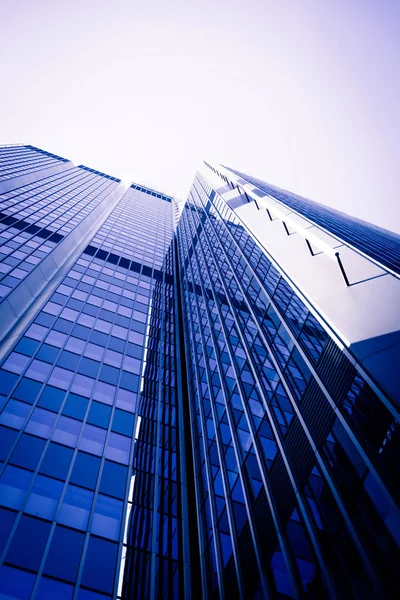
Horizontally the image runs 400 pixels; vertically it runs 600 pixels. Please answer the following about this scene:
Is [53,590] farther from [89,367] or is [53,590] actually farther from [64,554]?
[89,367]

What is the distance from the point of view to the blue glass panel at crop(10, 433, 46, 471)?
50.8 feet

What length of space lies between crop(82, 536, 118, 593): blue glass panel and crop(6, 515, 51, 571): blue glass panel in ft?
6.09

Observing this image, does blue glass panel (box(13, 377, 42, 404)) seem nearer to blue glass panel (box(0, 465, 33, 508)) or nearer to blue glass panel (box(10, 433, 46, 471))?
blue glass panel (box(10, 433, 46, 471))

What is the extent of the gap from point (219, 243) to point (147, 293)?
10271 millimetres

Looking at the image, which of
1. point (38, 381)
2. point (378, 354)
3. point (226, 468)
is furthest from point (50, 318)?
point (378, 354)

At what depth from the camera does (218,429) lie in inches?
722

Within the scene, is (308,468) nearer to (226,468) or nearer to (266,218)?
(226,468)

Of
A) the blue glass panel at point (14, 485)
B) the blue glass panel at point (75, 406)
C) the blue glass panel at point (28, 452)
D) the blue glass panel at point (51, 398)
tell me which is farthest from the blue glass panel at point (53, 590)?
the blue glass panel at point (51, 398)

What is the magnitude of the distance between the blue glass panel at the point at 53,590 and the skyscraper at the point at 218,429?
0.06 meters

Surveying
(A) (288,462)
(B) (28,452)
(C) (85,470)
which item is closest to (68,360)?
(B) (28,452)

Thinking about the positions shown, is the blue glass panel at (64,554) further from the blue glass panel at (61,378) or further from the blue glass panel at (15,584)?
the blue glass panel at (61,378)

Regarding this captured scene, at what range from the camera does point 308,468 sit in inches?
432

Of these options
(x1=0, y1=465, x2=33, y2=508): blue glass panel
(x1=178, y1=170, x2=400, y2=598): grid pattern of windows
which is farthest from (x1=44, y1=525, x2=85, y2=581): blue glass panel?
(x1=178, y1=170, x2=400, y2=598): grid pattern of windows

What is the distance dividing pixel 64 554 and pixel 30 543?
4.53 ft
